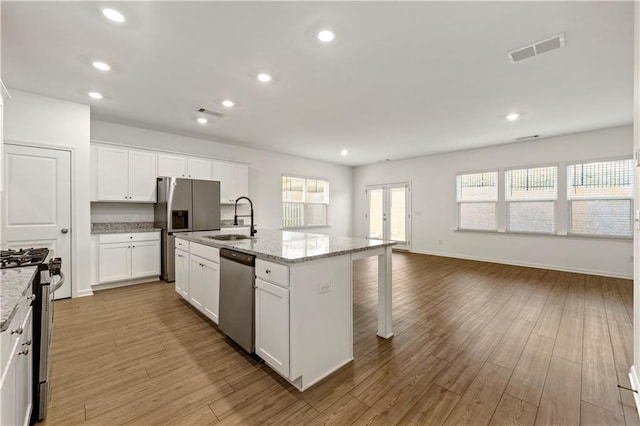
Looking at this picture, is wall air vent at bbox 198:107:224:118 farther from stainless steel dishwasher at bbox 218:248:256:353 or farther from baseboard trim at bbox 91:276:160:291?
baseboard trim at bbox 91:276:160:291

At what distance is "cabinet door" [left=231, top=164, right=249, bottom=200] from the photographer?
570cm

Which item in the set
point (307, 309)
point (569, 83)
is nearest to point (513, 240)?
point (569, 83)

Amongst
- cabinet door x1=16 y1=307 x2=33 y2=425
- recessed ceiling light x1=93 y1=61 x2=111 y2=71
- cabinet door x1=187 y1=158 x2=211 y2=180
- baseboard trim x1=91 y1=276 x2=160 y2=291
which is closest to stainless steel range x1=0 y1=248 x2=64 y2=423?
cabinet door x1=16 y1=307 x2=33 y2=425

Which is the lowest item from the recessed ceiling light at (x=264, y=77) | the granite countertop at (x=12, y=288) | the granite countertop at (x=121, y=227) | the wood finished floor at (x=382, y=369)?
the wood finished floor at (x=382, y=369)

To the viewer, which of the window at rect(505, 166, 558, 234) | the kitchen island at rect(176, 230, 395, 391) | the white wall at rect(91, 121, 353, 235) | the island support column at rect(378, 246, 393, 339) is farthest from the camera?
the window at rect(505, 166, 558, 234)

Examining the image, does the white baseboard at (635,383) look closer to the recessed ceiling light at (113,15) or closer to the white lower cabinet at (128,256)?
the recessed ceiling light at (113,15)

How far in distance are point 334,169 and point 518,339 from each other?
661cm

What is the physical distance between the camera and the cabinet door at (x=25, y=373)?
1.26 m

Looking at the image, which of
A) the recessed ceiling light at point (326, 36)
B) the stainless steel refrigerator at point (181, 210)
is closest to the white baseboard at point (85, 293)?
the stainless steel refrigerator at point (181, 210)

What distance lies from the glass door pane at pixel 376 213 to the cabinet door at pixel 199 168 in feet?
16.6

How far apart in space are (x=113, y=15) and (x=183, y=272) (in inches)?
103

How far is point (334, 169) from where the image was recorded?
334 inches

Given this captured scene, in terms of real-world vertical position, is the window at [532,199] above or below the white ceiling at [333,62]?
below

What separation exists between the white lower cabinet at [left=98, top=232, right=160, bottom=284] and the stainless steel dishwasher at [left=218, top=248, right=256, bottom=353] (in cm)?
270
